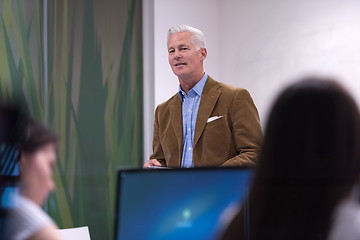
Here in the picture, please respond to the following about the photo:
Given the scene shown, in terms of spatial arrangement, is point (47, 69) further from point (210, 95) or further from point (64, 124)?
point (210, 95)

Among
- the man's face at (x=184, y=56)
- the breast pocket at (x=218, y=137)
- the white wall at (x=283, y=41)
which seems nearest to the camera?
the breast pocket at (x=218, y=137)

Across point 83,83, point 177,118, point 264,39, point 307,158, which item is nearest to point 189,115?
point 177,118

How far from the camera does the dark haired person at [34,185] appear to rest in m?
0.69

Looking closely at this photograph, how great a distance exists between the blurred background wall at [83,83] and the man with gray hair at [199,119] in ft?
4.62

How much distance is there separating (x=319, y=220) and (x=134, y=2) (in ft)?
13.6

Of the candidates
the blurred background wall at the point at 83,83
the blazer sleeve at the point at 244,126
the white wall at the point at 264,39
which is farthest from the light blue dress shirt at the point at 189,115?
the blurred background wall at the point at 83,83

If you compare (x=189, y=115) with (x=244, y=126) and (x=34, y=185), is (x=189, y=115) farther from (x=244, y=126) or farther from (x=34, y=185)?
(x=34, y=185)

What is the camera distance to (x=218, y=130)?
279 cm

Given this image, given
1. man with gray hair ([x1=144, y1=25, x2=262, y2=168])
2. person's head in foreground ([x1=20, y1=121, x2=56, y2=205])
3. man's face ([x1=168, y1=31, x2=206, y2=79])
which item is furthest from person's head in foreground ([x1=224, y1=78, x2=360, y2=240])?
man's face ([x1=168, y1=31, x2=206, y2=79])

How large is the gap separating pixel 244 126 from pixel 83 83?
202 centimetres

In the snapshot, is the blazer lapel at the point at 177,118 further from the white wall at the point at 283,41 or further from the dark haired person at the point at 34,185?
the dark haired person at the point at 34,185

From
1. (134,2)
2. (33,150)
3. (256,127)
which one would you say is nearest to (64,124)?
(134,2)

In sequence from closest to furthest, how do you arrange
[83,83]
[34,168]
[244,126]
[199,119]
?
[34,168], [244,126], [199,119], [83,83]

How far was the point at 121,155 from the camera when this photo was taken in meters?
4.61
